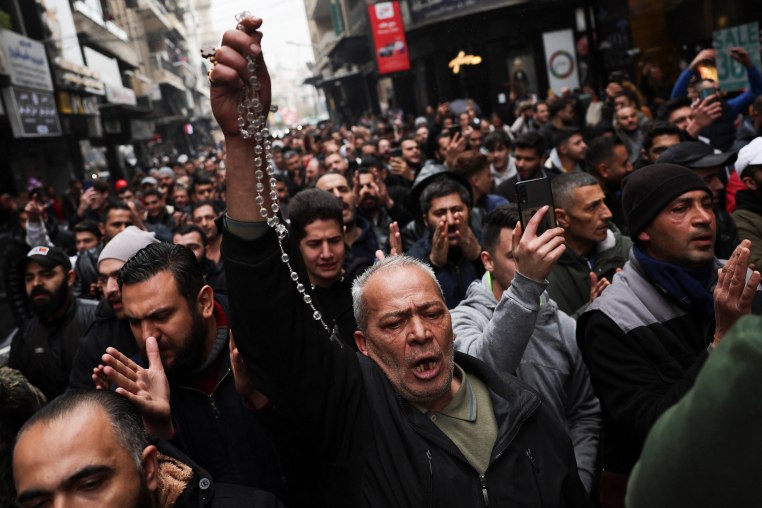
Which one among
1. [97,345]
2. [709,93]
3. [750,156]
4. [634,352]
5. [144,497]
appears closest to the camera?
[144,497]

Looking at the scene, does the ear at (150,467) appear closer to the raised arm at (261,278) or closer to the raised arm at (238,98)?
the raised arm at (261,278)

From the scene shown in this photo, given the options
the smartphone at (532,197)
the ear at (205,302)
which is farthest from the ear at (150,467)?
the smartphone at (532,197)

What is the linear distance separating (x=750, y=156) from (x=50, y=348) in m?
4.45

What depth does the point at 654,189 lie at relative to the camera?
9.68ft

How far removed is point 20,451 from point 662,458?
1.81 m

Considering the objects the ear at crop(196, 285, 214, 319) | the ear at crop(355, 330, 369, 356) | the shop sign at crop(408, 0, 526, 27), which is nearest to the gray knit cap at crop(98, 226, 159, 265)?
the ear at crop(196, 285, 214, 319)

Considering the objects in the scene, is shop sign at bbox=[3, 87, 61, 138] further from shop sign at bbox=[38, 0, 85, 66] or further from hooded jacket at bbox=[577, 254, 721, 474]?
hooded jacket at bbox=[577, 254, 721, 474]

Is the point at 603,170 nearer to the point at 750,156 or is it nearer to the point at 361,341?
the point at 750,156

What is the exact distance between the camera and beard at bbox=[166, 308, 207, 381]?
2.84 meters

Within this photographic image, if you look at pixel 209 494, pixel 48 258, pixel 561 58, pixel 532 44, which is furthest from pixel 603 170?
pixel 532 44

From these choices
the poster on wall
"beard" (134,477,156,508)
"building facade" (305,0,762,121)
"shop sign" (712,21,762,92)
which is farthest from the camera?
the poster on wall

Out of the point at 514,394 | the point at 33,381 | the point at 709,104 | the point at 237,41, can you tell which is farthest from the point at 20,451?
the point at 709,104

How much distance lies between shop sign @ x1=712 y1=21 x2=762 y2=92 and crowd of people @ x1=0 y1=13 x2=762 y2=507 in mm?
4449

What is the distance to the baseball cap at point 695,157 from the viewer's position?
4418 mm
